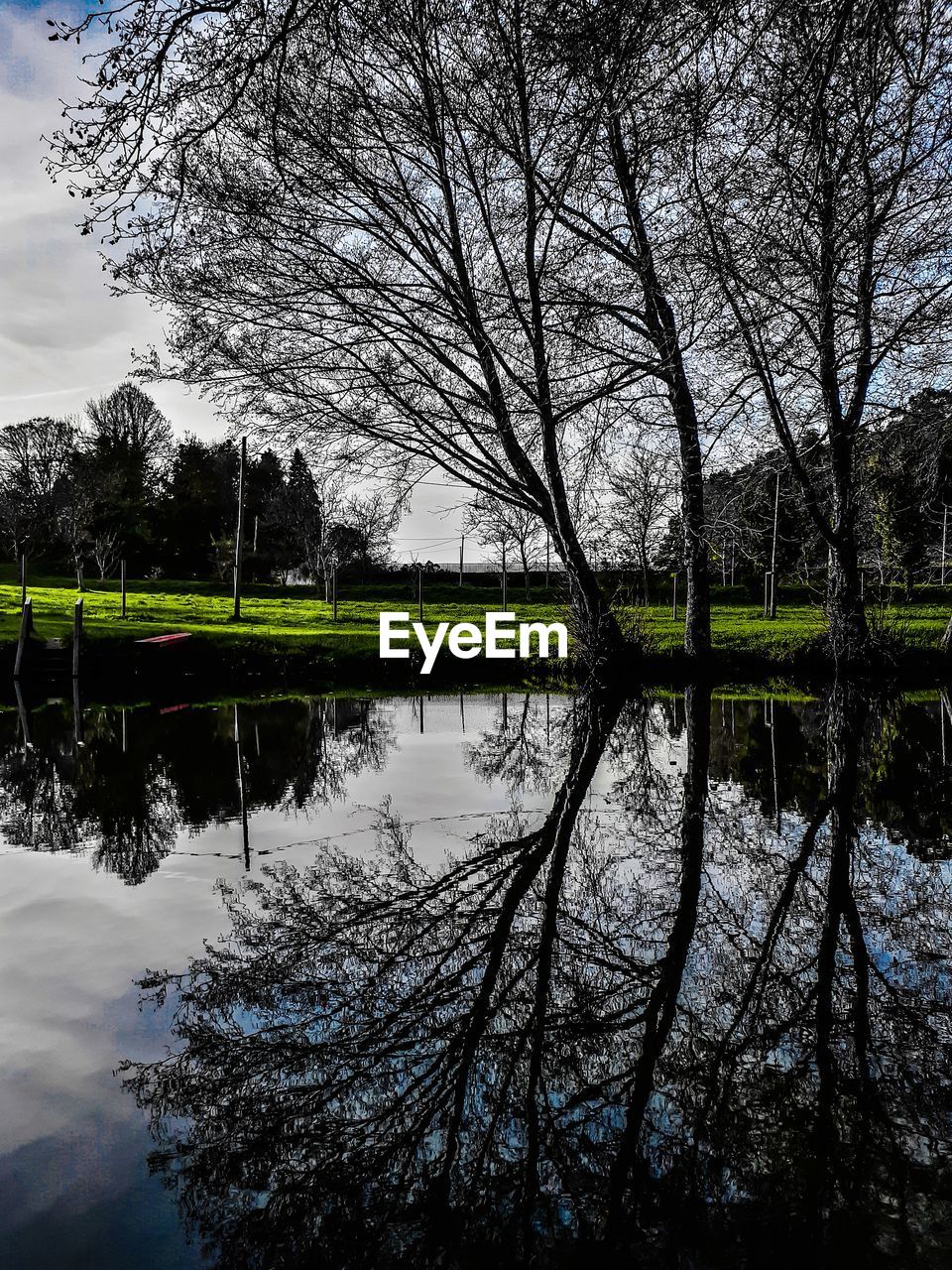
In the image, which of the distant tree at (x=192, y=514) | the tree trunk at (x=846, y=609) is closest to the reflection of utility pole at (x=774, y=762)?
the tree trunk at (x=846, y=609)

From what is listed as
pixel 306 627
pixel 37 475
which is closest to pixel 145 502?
pixel 37 475

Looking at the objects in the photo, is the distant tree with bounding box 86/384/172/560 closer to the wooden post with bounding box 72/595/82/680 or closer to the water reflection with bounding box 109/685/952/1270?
the wooden post with bounding box 72/595/82/680

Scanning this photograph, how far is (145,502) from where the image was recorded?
56750 mm

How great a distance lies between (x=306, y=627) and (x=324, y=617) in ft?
15.4

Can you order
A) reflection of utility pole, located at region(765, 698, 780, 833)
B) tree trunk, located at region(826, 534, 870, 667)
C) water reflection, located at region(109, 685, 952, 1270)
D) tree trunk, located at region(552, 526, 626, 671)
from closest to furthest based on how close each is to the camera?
water reflection, located at region(109, 685, 952, 1270), reflection of utility pole, located at region(765, 698, 780, 833), tree trunk, located at region(826, 534, 870, 667), tree trunk, located at region(552, 526, 626, 671)

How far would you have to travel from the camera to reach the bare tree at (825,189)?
245 inches

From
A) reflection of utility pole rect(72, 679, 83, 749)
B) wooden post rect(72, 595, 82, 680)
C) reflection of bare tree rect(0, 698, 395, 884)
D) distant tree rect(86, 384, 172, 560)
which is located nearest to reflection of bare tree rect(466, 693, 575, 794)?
reflection of bare tree rect(0, 698, 395, 884)

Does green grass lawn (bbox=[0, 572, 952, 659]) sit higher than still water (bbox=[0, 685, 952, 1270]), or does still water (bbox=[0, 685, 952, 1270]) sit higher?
green grass lawn (bbox=[0, 572, 952, 659])

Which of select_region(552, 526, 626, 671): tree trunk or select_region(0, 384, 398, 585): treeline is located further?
select_region(0, 384, 398, 585): treeline

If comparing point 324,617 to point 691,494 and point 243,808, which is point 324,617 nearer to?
point 691,494

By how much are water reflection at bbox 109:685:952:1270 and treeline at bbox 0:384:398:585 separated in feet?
140

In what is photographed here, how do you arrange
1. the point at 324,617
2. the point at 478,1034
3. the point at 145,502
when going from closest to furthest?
the point at 478,1034 < the point at 324,617 < the point at 145,502

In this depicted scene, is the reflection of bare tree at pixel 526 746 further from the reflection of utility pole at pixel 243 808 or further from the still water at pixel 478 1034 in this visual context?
the reflection of utility pole at pixel 243 808

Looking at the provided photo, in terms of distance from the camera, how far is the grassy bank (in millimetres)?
21141
